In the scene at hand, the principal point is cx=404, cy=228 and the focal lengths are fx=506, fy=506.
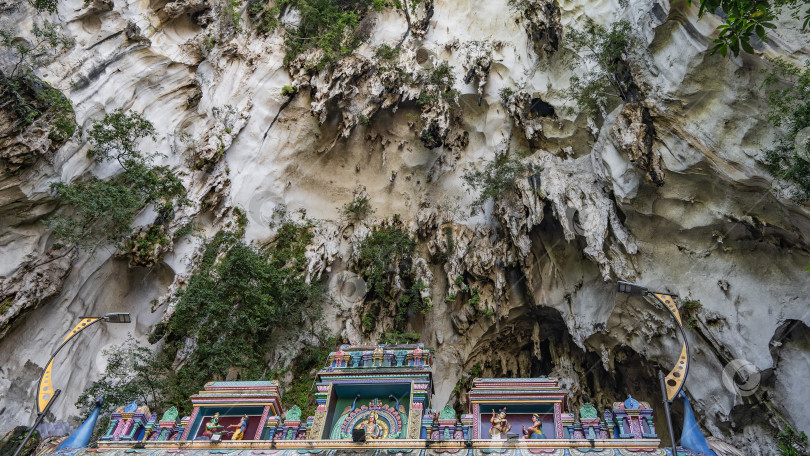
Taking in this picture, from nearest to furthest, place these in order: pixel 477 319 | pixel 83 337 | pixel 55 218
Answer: pixel 55 218, pixel 83 337, pixel 477 319

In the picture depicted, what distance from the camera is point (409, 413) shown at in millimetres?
10406

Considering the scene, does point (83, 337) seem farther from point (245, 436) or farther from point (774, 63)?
point (774, 63)

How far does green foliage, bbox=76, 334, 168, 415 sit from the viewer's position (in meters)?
12.5

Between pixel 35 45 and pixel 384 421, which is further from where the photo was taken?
pixel 35 45

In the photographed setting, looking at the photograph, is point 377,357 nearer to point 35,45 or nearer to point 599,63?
point 599,63

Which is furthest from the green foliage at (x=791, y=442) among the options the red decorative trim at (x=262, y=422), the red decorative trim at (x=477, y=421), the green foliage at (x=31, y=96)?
the green foliage at (x=31, y=96)

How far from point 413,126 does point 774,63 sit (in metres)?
11.6

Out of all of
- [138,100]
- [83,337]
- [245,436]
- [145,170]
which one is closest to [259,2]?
[138,100]

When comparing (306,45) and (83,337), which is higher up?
(306,45)

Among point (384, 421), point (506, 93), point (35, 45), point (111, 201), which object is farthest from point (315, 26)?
point (384, 421)

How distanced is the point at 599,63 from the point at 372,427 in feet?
43.7

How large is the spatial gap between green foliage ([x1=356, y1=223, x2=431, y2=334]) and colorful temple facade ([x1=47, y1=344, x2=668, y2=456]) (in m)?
4.67

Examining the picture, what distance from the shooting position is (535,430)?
393 inches

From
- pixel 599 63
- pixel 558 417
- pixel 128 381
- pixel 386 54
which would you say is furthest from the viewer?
pixel 386 54
